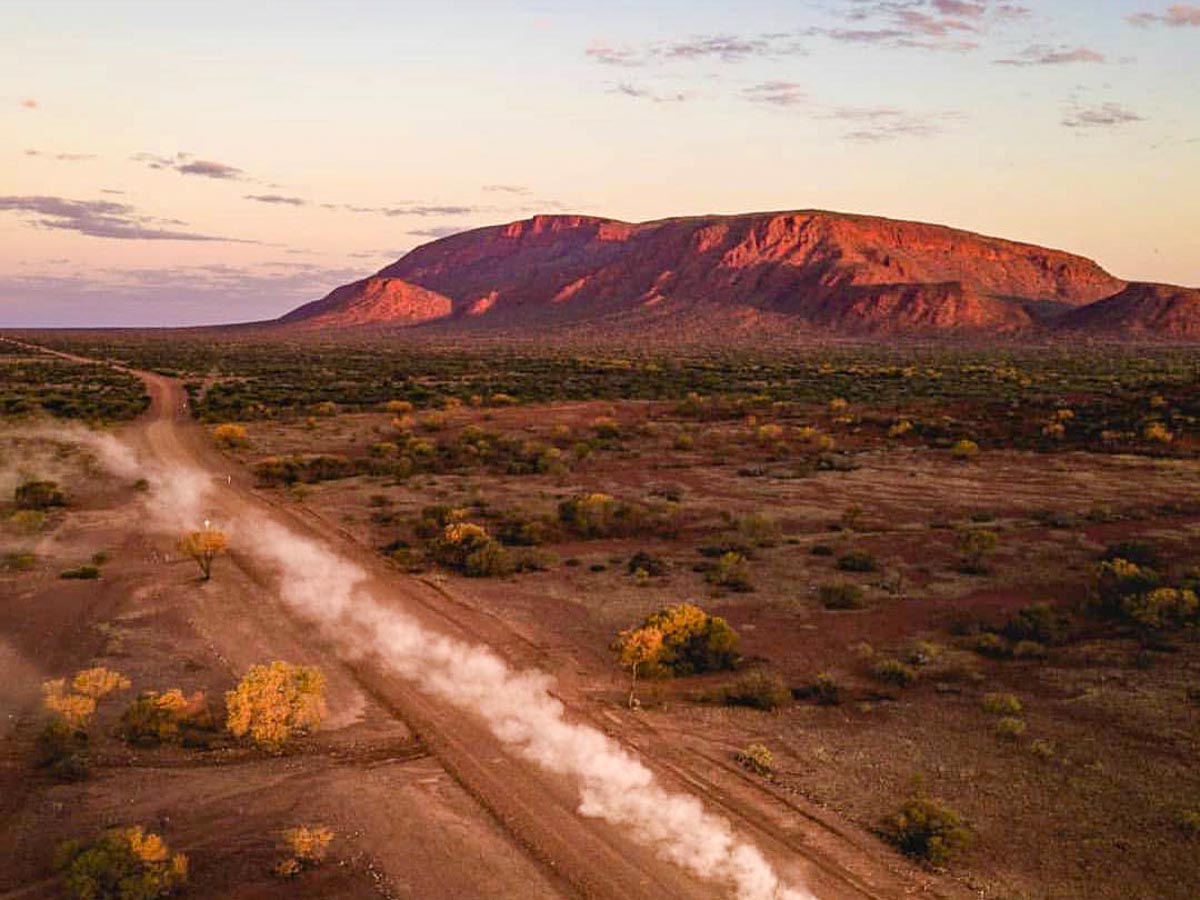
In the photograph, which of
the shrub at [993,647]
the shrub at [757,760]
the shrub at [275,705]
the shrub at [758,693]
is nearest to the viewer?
the shrub at [757,760]

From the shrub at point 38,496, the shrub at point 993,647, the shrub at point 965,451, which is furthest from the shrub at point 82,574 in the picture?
the shrub at point 965,451

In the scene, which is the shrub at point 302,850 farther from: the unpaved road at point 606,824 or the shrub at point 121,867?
the unpaved road at point 606,824

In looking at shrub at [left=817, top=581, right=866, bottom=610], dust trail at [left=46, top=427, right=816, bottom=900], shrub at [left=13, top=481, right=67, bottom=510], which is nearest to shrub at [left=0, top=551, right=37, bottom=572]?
dust trail at [left=46, top=427, right=816, bottom=900]

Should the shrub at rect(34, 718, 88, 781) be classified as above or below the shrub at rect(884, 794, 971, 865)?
below

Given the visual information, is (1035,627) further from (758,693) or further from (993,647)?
(758,693)

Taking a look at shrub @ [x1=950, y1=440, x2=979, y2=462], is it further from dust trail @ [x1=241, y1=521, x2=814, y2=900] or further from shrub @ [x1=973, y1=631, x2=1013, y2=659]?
dust trail @ [x1=241, y1=521, x2=814, y2=900]

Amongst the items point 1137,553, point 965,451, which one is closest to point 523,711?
point 1137,553
